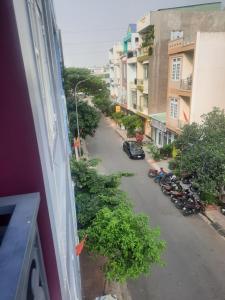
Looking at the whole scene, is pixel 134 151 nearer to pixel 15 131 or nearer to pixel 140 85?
pixel 140 85

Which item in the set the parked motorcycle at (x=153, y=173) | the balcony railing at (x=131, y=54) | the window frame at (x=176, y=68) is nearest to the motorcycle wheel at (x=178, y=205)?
the parked motorcycle at (x=153, y=173)

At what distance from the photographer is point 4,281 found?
74 centimetres

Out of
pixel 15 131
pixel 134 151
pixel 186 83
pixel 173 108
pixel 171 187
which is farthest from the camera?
pixel 134 151

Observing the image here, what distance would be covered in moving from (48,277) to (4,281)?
0.99m

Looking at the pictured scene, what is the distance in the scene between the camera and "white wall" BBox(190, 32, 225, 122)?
11.7 meters

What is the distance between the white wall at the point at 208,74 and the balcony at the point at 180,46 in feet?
1.82

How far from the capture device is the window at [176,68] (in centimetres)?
1343

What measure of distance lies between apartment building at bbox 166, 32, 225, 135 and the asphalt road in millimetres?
4931

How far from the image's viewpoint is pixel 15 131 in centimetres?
132

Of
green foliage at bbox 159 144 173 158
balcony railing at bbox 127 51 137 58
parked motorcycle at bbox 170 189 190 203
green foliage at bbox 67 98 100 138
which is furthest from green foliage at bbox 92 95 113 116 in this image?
parked motorcycle at bbox 170 189 190 203

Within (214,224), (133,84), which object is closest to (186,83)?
(214,224)

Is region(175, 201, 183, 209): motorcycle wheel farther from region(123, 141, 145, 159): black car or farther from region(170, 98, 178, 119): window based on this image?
region(123, 141, 145, 159): black car

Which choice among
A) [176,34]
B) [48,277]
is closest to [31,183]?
[48,277]

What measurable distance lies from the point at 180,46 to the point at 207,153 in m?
7.27
